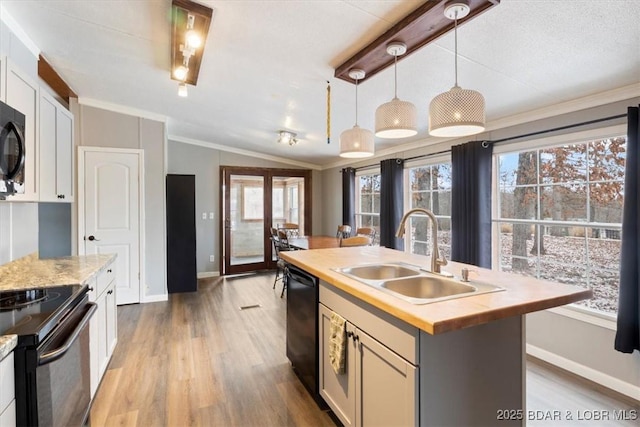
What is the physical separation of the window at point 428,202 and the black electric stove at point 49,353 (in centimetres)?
347

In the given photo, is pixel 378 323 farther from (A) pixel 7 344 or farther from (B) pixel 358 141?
(A) pixel 7 344

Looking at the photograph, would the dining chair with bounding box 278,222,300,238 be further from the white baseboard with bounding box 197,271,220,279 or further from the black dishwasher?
the black dishwasher

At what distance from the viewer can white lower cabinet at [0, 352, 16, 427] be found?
1.03 metres

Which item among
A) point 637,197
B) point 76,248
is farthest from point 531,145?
point 76,248

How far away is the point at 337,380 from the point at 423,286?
75 centimetres

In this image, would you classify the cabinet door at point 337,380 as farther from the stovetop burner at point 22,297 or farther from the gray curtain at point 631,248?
the gray curtain at point 631,248

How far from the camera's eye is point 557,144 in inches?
106

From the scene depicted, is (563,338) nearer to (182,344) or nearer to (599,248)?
(599,248)

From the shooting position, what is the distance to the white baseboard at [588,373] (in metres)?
2.21

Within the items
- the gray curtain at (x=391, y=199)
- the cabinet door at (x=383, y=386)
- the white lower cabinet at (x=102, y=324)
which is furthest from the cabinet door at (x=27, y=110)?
→ the gray curtain at (x=391, y=199)

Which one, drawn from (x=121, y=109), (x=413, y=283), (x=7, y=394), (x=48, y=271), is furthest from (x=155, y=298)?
(x=413, y=283)

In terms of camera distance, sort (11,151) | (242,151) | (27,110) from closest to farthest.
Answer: (11,151) → (27,110) → (242,151)

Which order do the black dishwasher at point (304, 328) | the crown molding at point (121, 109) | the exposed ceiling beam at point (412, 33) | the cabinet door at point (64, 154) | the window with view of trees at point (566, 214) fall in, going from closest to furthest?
the exposed ceiling beam at point (412, 33), the black dishwasher at point (304, 328), the window with view of trees at point (566, 214), the cabinet door at point (64, 154), the crown molding at point (121, 109)

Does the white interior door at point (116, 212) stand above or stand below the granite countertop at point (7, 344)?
above
